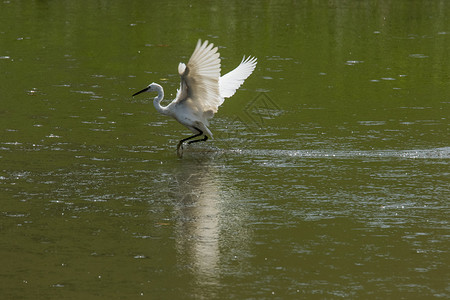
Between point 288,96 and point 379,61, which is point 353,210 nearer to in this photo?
point 288,96

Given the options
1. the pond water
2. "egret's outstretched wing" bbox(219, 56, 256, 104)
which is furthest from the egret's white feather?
the pond water

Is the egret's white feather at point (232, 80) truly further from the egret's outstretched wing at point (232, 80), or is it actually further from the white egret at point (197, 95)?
the white egret at point (197, 95)

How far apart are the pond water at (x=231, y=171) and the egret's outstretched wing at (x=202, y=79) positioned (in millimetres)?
453

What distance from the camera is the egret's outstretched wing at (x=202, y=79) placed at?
8.78 meters

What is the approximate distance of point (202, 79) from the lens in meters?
9.09

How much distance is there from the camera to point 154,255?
19.2ft

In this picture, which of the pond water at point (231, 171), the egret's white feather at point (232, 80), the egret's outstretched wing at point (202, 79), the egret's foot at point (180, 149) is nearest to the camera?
the pond water at point (231, 171)

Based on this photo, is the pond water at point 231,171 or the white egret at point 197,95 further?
the white egret at point 197,95

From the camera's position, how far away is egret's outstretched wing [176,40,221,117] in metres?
8.78

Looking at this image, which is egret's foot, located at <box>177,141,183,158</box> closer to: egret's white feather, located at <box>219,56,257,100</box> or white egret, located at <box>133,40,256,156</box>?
white egret, located at <box>133,40,256,156</box>

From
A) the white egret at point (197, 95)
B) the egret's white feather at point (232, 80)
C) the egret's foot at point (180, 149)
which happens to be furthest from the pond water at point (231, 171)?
the egret's white feather at point (232, 80)

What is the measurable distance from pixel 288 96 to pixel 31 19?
7973mm

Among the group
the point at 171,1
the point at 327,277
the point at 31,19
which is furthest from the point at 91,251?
the point at 171,1

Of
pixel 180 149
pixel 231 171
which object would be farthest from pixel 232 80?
pixel 231 171
